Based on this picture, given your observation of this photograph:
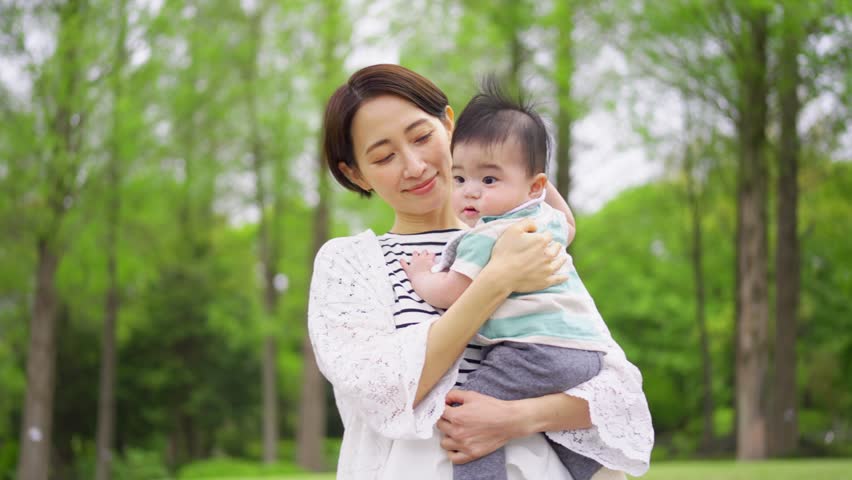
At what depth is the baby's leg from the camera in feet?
6.48

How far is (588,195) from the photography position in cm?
1562

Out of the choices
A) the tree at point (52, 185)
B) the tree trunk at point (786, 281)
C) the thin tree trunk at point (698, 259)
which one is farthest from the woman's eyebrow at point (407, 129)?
the thin tree trunk at point (698, 259)

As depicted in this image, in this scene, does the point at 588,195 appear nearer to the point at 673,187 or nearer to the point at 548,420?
the point at 673,187

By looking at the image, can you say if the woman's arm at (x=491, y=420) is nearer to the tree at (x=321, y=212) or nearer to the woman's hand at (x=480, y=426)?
the woman's hand at (x=480, y=426)

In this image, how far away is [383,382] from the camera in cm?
198

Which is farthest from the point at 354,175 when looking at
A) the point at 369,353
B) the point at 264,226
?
the point at 264,226

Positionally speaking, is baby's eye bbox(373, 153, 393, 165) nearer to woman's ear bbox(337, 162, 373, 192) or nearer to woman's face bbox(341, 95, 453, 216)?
woman's face bbox(341, 95, 453, 216)

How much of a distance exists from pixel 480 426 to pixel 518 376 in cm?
14

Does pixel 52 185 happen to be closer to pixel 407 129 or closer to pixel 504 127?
pixel 407 129

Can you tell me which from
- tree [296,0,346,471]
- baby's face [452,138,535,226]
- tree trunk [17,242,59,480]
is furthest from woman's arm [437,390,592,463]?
tree [296,0,346,471]

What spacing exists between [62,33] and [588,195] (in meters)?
8.98

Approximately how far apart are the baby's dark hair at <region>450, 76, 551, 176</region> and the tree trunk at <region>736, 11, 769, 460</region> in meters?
12.5

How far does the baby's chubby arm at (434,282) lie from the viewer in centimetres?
210

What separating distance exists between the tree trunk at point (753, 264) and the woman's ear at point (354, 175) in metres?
12.5
